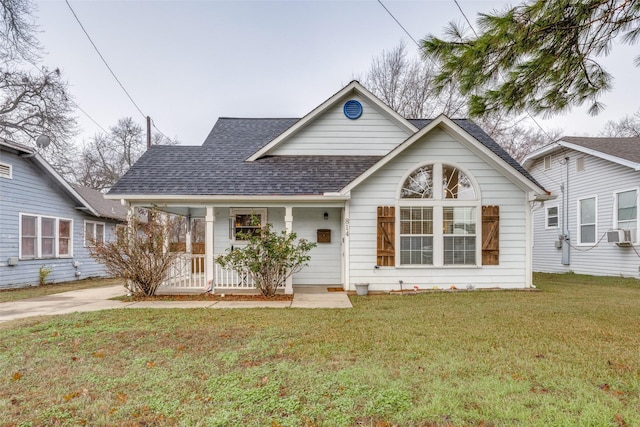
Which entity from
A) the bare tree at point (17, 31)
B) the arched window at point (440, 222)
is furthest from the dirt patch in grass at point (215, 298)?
the bare tree at point (17, 31)

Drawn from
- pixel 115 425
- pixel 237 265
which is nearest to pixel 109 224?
pixel 237 265

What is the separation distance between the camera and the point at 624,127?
24.6 meters

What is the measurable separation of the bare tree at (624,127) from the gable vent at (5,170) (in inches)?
1290

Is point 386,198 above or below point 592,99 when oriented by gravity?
below

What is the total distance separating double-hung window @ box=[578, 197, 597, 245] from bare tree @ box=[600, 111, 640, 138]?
51.2ft

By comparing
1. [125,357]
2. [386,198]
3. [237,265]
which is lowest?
[125,357]

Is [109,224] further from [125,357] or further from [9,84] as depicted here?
[125,357]

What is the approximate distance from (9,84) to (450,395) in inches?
844

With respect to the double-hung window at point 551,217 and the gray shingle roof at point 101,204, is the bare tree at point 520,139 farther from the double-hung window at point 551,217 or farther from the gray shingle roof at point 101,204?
the gray shingle roof at point 101,204

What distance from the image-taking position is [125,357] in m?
3.84

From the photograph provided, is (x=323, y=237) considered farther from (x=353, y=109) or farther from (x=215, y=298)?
(x=353, y=109)

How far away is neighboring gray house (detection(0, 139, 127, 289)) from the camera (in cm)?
1026

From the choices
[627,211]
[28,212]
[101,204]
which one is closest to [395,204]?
[627,211]

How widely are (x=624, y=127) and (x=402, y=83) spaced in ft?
58.5
